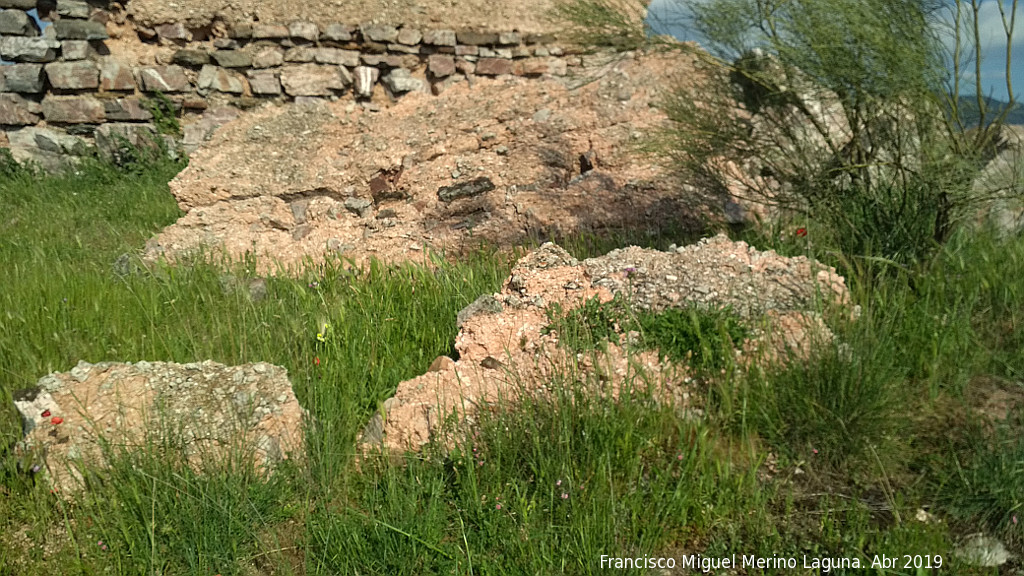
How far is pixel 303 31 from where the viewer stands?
7.91 meters

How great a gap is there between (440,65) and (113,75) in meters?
3.18

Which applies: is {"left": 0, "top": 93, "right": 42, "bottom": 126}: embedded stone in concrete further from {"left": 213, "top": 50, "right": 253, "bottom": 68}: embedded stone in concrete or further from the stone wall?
{"left": 213, "top": 50, "right": 253, "bottom": 68}: embedded stone in concrete

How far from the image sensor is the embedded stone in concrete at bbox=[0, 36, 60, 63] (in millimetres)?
7613

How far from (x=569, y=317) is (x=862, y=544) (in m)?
1.32

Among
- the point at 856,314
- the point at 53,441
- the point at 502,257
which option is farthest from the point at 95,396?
the point at 856,314

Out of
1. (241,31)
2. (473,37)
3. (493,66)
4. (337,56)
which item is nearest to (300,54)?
(337,56)

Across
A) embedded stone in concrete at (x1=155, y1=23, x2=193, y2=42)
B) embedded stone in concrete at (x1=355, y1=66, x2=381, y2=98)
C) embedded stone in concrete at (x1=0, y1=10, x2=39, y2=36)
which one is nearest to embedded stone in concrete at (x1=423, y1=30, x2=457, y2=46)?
embedded stone in concrete at (x1=355, y1=66, x2=381, y2=98)

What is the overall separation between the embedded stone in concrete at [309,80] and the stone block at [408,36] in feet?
2.43

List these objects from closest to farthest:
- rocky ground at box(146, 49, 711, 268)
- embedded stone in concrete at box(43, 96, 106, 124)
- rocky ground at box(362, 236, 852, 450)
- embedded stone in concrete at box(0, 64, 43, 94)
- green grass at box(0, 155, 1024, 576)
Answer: green grass at box(0, 155, 1024, 576) → rocky ground at box(362, 236, 852, 450) → rocky ground at box(146, 49, 711, 268) → embedded stone in concrete at box(0, 64, 43, 94) → embedded stone in concrete at box(43, 96, 106, 124)

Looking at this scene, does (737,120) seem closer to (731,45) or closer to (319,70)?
(731,45)

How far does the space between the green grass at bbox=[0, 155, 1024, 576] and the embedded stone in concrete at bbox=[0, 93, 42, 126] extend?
204 inches

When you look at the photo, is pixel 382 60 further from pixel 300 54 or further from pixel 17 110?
pixel 17 110

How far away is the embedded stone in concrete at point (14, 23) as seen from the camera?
25.2 ft

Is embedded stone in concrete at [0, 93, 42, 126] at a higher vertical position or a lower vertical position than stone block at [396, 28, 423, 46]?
lower
